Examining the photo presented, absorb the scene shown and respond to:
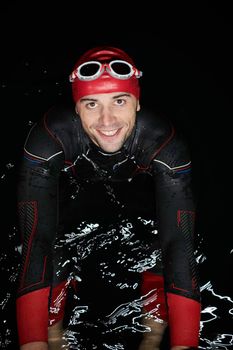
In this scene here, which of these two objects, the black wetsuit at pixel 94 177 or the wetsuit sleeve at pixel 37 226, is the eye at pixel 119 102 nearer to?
the black wetsuit at pixel 94 177

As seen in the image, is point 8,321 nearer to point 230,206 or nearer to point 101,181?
point 101,181

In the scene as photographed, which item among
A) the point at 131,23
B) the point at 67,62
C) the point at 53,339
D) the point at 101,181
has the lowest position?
the point at 53,339

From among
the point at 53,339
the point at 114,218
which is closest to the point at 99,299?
the point at 53,339

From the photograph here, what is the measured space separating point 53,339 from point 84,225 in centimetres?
104

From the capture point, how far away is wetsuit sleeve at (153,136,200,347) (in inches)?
96.6

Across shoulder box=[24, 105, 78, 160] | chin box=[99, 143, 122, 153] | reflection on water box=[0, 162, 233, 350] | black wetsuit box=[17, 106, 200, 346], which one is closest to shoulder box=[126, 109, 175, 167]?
black wetsuit box=[17, 106, 200, 346]

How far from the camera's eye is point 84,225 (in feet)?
12.1

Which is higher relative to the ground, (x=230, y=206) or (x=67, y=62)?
(x=67, y=62)

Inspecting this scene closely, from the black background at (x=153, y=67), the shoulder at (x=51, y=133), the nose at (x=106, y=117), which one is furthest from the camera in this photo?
the black background at (x=153, y=67)

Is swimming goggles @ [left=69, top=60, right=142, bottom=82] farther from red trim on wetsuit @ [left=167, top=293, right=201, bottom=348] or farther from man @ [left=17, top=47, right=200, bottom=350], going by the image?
red trim on wetsuit @ [left=167, top=293, right=201, bottom=348]

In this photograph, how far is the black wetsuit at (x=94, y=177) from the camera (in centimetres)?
248

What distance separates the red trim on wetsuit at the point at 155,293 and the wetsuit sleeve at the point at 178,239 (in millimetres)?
458

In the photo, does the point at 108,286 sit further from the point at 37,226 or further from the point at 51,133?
the point at 51,133

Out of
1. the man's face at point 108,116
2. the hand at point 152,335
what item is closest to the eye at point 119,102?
the man's face at point 108,116
